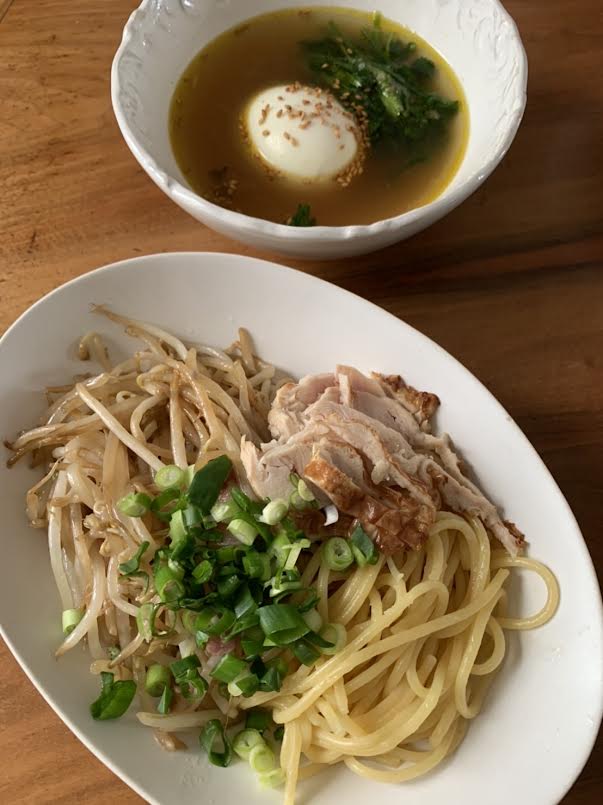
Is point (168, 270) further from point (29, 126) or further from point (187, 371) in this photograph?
point (29, 126)

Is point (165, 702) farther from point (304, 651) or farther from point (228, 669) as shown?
point (304, 651)

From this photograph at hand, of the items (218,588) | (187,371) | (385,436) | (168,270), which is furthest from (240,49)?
(218,588)

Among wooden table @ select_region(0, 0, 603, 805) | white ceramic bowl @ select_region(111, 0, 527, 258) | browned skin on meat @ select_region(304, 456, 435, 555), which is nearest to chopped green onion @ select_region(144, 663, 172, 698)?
wooden table @ select_region(0, 0, 603, 805)

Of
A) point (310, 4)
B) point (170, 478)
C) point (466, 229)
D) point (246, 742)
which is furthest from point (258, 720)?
point (310, 4)

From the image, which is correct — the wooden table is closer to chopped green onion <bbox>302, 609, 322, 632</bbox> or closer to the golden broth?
the golden broth

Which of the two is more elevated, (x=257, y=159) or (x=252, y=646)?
(x=257, y=159)

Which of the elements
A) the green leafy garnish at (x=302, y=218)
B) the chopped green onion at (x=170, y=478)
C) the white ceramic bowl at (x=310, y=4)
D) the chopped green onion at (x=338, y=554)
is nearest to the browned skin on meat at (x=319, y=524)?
the chopped green onion at (x=338, y=554)
